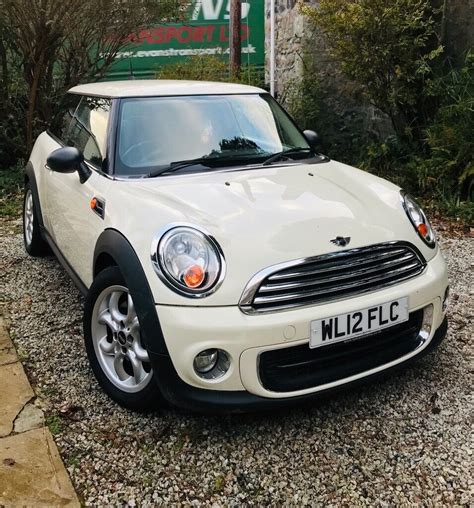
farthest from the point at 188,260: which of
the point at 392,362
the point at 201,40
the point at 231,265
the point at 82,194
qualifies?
the point at 201,40

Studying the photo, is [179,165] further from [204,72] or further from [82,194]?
[204,72]

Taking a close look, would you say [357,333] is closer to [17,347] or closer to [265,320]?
[265,320]

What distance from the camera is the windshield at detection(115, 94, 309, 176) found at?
3.13 m

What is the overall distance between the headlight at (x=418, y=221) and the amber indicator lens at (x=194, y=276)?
113cm

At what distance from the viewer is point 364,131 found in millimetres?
8102

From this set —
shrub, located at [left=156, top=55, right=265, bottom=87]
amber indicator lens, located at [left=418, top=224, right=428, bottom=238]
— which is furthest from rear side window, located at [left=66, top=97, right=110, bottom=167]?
shrub, located at [left=156, top=55, right=265, bottom=87]

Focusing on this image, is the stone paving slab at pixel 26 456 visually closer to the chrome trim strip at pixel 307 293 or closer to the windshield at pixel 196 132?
the chrome trim strip at pixel 307 293

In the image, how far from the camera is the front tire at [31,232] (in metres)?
4.64

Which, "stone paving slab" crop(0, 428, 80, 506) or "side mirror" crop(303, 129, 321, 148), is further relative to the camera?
"side mirror" crop(303, 129, 321, 148)

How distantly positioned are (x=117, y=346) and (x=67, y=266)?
44.1 inches

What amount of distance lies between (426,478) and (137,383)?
128 cm

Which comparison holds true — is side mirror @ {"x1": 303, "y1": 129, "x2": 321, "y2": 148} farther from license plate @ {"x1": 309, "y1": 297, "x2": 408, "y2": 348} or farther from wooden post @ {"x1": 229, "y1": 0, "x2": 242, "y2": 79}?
wooden post @ {"x1": 229, "y1": 0, "x2": 242, "y2": 79}

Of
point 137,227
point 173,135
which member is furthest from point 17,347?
point 173,135

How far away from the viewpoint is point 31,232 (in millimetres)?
4781
